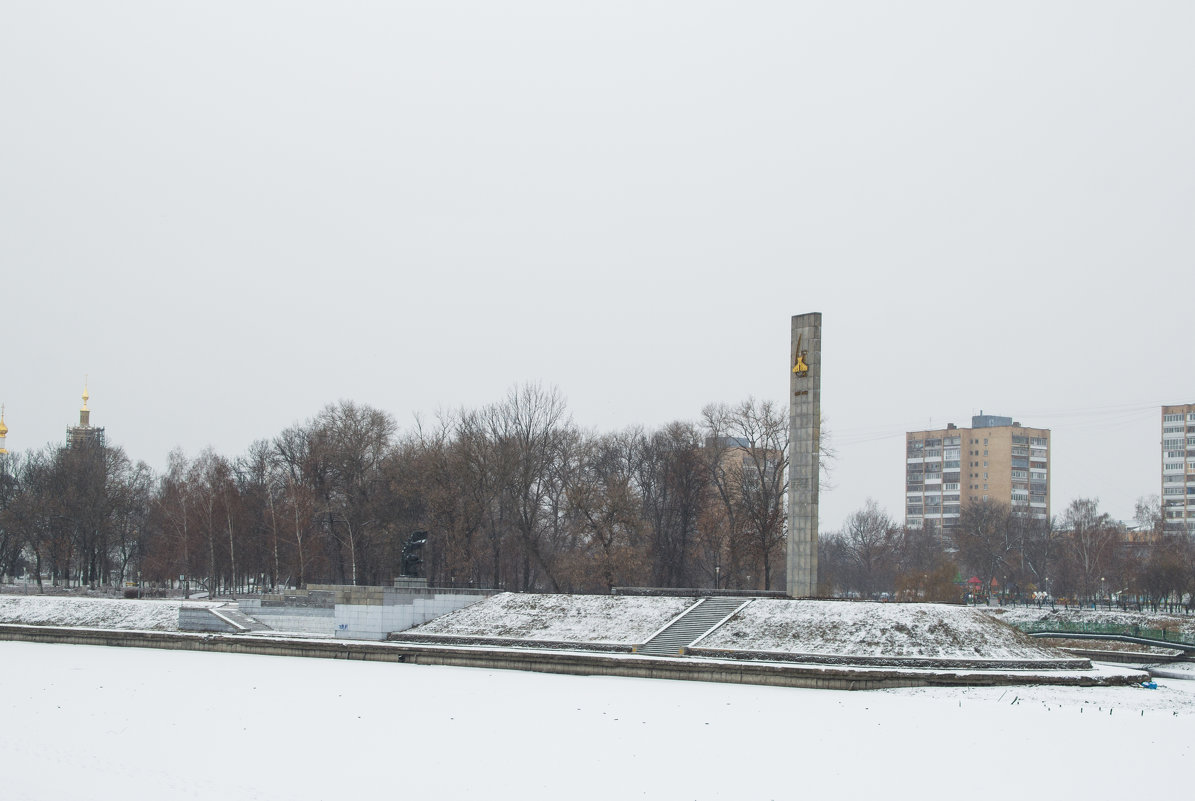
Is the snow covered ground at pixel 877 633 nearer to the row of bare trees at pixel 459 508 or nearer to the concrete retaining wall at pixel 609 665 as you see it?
the concrete retaining wall at pixel 609 665

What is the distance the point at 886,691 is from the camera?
30547mm

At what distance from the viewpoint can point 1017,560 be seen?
97812 mm

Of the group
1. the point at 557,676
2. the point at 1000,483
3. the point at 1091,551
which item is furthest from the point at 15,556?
the point at 1000,483

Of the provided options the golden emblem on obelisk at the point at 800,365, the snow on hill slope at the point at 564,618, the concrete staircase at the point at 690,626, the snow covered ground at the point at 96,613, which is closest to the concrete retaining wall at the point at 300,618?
the snow covered ground at the point at 96,613

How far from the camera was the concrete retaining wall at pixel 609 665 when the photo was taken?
103ft

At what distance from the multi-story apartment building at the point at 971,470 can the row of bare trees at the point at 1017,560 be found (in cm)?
975

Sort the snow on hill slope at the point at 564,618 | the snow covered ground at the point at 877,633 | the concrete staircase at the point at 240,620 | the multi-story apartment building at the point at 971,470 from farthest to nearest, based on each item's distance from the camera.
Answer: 1. the multi-story apartment building at the point at 971,470
2. the concrete staircase at the point at 240,620
3. the snow on hill slope at the point at 564,618
4. the snow covered ground at the point at 877,633

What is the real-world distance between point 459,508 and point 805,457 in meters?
25.6

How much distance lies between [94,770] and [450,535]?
45.7 metres

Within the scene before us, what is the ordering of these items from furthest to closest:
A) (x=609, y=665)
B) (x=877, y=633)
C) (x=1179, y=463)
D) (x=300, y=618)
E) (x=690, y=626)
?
(x=1179, y=463) → (x=300, y=618) → (x=690, y=626) → (x=877, y=633) → (x=609, y=665)

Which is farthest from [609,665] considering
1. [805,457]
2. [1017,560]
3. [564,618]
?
A: [1017,560]

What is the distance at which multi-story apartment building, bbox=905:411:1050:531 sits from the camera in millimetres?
126250

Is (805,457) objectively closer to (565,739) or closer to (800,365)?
(800,365)

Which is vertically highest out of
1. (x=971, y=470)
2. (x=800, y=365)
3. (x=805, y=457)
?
(x=800, y=365)
